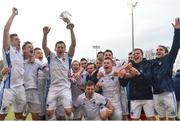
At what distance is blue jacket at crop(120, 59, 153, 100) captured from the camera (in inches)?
409

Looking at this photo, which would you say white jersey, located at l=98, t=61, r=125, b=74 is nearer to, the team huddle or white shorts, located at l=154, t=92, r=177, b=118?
the team huddle

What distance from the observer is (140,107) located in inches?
415

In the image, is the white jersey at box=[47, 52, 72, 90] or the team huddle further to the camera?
the white jersey at box=[47, 52, 72, 90]

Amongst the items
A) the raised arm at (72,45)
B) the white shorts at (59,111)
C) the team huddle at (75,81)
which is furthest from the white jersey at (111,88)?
the white shorts at (59,111)

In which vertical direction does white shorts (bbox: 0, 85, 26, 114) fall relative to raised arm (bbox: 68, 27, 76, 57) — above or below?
below

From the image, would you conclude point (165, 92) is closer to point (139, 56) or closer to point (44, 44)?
point (139, 56)

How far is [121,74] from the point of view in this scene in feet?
33.6

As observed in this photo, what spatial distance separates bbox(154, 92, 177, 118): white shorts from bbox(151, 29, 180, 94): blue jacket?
0.13m

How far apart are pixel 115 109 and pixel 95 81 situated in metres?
1.09

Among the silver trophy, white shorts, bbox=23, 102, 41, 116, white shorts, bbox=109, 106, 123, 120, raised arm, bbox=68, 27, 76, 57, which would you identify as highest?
the silver trophy

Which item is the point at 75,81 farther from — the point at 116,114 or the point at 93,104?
the point at 116,114

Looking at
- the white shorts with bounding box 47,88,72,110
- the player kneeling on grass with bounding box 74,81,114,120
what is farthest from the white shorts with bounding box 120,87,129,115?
the white shorts with bounding box 47,88,72,110

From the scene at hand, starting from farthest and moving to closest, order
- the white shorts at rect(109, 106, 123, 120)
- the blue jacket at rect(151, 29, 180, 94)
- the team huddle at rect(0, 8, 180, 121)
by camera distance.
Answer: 1. the white shorts at rect(109, 106, 123, 120)
2. the blue jacket at rect(151, 29, 180, 94)
3. the team huddle at rect(0, 8, 180, 121)

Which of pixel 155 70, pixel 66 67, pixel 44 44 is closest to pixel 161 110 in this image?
pixel 155 70
